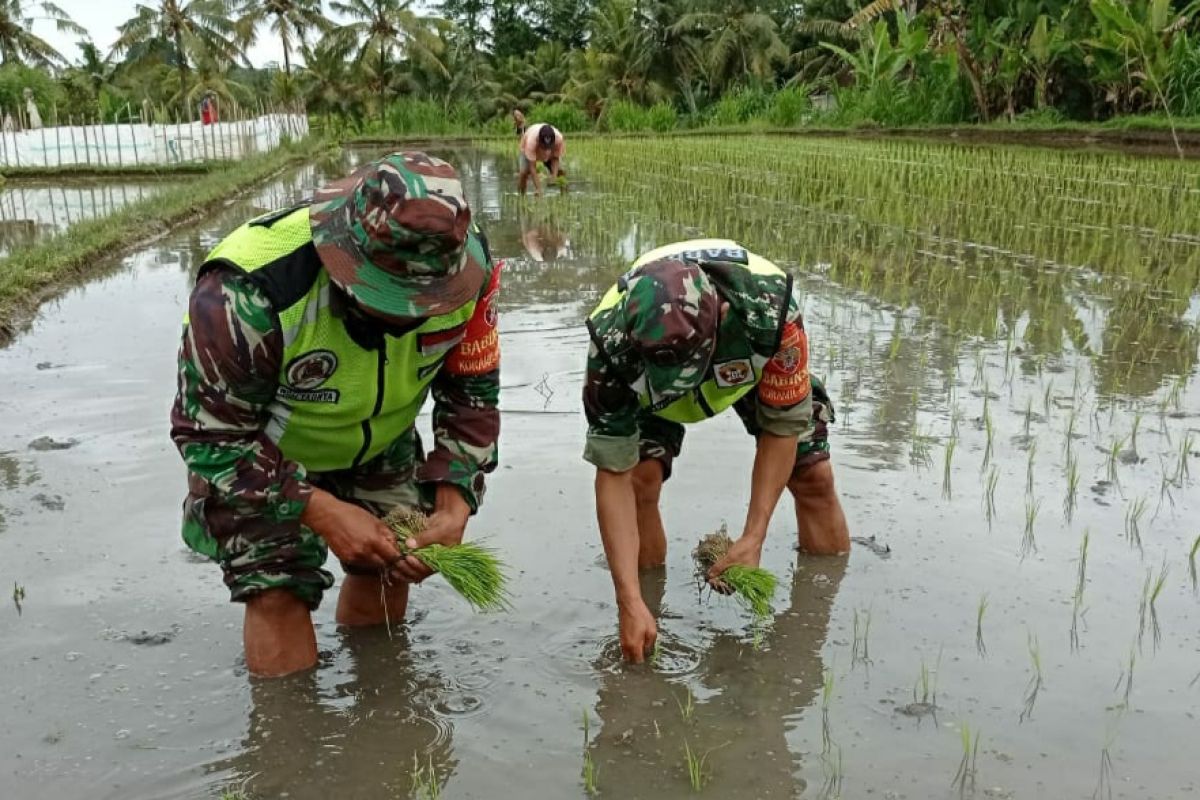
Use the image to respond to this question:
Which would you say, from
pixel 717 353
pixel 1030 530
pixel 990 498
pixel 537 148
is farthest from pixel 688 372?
pixel 537 148

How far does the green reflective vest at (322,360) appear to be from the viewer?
2.04 metres

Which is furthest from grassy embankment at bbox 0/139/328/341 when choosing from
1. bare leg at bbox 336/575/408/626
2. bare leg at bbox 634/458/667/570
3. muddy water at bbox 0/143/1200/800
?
bare leg at bbox 634/458/667/570

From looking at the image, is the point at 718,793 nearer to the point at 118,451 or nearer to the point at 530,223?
the point at 118,451

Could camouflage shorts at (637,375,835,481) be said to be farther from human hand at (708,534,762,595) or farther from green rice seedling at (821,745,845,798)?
green rice seedling at (821,745,845,798)

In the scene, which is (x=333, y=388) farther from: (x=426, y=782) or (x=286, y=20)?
(x=286, y=20)

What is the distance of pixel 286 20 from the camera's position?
103ft

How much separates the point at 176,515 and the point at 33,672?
922 mm

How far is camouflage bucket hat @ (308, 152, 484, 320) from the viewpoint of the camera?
1.86 m

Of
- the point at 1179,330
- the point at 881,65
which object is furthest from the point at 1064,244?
the point at 881,65

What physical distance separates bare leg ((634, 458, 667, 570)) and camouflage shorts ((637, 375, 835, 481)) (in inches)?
1.0

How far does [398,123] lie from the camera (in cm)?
3164

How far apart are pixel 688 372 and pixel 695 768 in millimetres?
710

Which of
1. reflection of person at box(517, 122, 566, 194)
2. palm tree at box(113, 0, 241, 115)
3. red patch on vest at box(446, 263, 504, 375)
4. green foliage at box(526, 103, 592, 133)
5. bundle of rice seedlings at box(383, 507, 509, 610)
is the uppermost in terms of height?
palm tree at box(113, 0, 241, 115)

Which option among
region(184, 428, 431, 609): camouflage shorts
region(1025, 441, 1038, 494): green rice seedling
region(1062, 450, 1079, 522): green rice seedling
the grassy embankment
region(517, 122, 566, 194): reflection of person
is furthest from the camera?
region(517, 122, 566, 194): reflection of person
